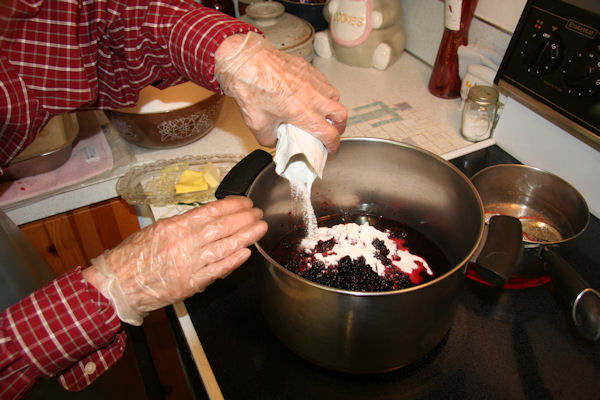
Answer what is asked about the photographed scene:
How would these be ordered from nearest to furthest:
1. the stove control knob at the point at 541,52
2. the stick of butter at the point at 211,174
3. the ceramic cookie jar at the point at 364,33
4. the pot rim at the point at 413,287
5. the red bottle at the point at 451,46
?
the pot rim at the point at 413,287
the stove control knob at the point at 541,52
the stick of butter at the point at 211,174
the red bottle at the point at 451,46
the ceramic cookie jar at the point at 364,33

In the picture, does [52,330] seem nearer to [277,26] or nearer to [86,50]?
[86,50]

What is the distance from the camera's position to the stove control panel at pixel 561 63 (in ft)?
2.50

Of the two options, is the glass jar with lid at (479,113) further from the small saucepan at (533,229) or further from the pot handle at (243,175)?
the pot handle at (243,175)

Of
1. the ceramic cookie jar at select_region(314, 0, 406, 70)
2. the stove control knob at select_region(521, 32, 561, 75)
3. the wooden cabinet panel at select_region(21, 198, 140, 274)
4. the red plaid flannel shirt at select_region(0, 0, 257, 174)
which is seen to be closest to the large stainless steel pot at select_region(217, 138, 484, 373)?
the red plaid flannel shirt at select_region(0, 0, 257, 174)

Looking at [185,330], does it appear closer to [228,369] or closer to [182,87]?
[228,369]

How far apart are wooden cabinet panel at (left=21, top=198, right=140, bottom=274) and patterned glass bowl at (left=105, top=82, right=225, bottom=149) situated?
182mm

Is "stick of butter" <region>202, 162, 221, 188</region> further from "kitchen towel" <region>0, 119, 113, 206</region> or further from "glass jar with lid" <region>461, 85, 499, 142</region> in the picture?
"glass jar with lid" <region>461, 85, 499, 142</region>

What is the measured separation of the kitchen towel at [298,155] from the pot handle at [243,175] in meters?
0.03

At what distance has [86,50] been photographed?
2.46ft

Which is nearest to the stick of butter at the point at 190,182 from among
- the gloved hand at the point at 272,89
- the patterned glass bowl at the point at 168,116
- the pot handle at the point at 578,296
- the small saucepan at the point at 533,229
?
the patterned glass bowl at the point at 168,116

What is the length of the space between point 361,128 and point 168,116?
0.49 m

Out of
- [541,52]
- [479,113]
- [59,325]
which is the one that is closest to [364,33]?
[479,113]

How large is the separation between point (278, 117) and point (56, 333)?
44cm

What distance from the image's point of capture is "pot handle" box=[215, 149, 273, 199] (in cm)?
66
